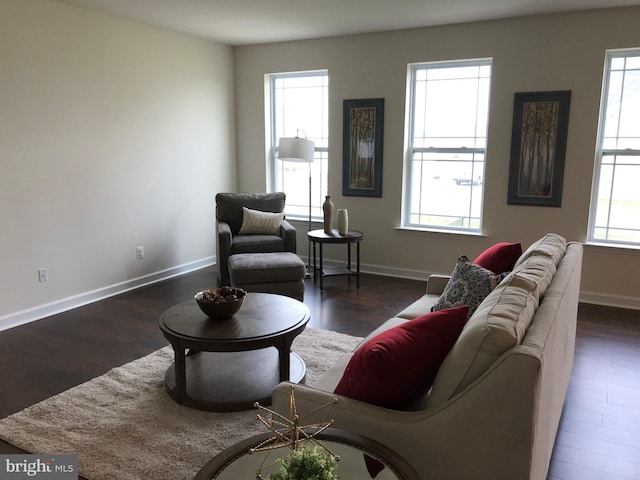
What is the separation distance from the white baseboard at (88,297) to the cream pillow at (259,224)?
1020mm

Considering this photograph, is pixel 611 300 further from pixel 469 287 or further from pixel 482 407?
pixel 482 407

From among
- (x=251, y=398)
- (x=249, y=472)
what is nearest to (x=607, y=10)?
(x=251, y=398)

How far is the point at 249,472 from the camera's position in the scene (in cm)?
127

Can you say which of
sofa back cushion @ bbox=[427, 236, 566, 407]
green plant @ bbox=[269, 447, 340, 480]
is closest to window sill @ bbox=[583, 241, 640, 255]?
sofa back cushion @ bbox=[427, 236, 566, 407]

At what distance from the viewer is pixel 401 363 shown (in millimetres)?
1565

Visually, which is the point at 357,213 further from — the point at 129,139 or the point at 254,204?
the point at 129,139

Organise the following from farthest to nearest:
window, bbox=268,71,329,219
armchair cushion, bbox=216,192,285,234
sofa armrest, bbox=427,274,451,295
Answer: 1. window, bbox=268,71,329,219
2. armchair cushion, bbox=216,192,285,234
3. sofa armrest, bbox=427,274,451,295

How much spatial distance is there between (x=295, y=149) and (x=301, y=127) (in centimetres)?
98

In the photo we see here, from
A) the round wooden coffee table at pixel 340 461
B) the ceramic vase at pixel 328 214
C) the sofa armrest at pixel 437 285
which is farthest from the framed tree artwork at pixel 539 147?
the round wooden coffee table at pixel 340 461

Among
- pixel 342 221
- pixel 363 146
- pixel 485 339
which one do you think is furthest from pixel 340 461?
pixel 363 146

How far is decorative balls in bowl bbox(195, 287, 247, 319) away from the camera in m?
2.76

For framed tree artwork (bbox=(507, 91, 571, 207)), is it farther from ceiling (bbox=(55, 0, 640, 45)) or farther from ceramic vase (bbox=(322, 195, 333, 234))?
ceramic vase (bbox=(322, 195, 333, 234))

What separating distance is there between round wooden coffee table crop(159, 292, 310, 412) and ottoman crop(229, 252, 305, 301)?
1.03 meters

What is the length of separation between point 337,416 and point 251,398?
1.27 metres
